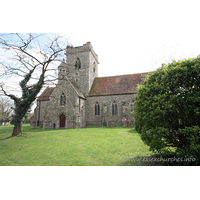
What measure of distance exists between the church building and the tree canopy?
Answer: 13.5 metres

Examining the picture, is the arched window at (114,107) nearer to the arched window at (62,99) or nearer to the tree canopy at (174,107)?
the arched window at (62,99)

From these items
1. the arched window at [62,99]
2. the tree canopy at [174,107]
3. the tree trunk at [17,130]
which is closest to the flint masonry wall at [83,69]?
the arched window at [62,99]

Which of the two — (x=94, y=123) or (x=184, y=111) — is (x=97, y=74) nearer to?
(x=94, y=123)

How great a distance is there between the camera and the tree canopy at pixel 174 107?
3.69 metres

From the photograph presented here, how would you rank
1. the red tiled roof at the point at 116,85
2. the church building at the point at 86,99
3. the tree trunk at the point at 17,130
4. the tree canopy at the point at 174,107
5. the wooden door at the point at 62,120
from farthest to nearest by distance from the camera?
1. the red tiled roof at the point at 116,85
2. the wooden door at the point at 62,120
3. the church building at the point at 86,99
4. the tree trunk at the point at 17,130
5. the tree canopy at the point at 174,107

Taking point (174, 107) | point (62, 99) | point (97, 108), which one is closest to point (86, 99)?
point (97, 108)

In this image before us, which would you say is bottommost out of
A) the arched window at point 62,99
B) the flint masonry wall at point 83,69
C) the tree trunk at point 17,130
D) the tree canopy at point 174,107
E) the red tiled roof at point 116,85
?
the tree trunk at point 17,130

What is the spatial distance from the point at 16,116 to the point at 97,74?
19977 mm

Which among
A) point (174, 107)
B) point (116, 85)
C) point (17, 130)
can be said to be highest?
point (116, 85)

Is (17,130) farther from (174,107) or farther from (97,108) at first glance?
(174,107)

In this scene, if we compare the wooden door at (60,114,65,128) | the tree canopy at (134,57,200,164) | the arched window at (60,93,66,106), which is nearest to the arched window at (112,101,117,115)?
the arched window at (60,93,66,106)

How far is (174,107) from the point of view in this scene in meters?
3.95

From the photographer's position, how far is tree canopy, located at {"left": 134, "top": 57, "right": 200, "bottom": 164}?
369cm

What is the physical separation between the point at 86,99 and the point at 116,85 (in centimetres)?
644
